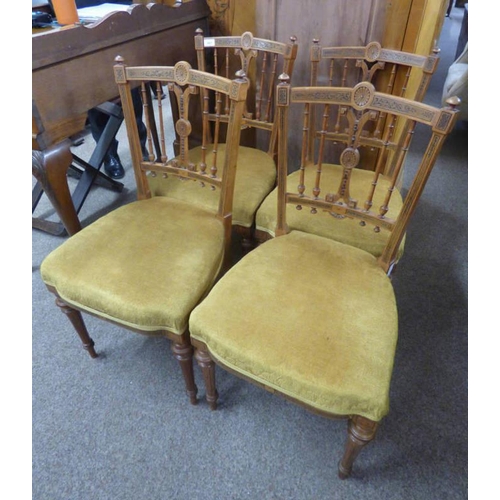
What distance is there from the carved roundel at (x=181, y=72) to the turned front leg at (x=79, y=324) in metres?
0.74

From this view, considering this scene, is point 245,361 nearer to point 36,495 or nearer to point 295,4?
point 36,495

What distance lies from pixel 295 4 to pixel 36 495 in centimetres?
191

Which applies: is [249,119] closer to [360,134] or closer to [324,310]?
[360,134]

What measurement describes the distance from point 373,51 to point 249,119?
21.4 inches

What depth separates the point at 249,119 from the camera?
5.06 ft

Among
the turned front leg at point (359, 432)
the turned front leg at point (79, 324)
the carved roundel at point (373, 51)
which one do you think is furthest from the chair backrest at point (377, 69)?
the turned front leg at point (79, 324)

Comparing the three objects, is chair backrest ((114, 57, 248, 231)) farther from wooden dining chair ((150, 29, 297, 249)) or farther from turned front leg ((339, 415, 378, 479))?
turned front leg ((339, 415, 378, 479))

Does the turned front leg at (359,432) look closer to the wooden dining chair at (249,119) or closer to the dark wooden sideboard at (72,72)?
the wooden dining chair at (249,119)

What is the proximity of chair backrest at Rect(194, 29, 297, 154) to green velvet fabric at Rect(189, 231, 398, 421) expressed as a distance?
772mm

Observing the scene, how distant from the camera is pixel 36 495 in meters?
0.97

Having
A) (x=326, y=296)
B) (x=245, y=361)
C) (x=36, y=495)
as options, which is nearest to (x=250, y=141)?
(x=326, y=296)

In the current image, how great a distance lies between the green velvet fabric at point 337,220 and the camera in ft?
3.62

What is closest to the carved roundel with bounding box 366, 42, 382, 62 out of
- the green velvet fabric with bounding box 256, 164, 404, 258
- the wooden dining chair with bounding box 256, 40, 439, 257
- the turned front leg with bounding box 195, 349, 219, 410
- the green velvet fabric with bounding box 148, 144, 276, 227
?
the wooden dining chair with bounding box 256, 40, 439, 257

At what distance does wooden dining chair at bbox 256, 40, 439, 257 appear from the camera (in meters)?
1.12
